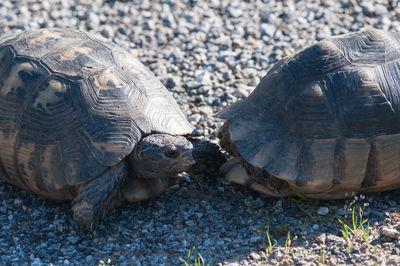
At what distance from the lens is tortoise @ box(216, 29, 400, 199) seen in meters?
4.14

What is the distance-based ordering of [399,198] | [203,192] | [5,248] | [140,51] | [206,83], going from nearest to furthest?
[5,248] < [399,198] < [203,192] < [206,83] < [140,51]

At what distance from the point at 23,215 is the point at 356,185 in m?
2.56

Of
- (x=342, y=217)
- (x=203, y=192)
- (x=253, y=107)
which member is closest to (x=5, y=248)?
(x=203, y=192)

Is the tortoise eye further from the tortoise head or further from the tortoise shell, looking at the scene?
the tortoise shell

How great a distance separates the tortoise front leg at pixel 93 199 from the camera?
4117 millimetres

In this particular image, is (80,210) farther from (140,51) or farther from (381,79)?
(140,51)

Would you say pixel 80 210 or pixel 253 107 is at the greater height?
pixel 253 107

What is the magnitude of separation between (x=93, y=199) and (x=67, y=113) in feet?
2.20

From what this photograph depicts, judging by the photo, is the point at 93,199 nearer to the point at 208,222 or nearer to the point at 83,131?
the point at 83,131

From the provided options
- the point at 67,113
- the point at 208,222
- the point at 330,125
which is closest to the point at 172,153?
the point at 208,222

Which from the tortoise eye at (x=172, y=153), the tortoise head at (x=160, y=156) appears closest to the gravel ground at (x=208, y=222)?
the tortoise head at (x=160, y=156)

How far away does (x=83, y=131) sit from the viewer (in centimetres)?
418

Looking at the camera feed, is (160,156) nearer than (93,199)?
No

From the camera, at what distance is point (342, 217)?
4195 mm
